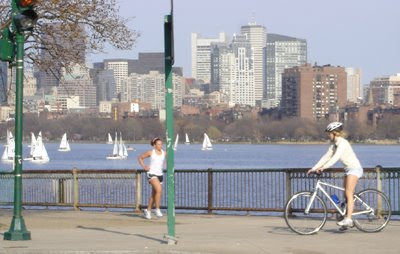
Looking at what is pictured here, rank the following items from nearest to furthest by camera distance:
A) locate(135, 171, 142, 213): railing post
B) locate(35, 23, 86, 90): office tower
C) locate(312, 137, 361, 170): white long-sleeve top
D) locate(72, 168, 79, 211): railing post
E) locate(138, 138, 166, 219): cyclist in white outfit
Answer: locate(312, 137, 361, 170): white long-sleeve top, locate(138, 138, 166, 219): cyclist in white outfit, locate(35, 23, 86, 90): office tower, locate(135, 171, 142, 213): railing post, locate(72, 168, 79, 211): railing post

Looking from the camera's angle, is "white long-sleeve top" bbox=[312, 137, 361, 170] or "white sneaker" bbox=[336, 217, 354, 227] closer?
"white sneaker" bbox=[336, 217, 354, 227]

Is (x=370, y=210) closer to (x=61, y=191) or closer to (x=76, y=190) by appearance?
(x=76, y=190)

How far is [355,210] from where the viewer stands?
19719mm

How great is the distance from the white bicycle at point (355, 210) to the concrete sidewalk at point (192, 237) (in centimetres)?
17

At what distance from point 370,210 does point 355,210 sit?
1.36 feet

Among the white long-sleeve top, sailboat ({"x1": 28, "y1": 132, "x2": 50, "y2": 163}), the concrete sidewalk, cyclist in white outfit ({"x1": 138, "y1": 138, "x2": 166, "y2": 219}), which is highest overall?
the white long-sleeve top

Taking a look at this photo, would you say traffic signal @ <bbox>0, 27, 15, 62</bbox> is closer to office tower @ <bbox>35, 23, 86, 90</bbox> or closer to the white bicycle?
the white bicycle

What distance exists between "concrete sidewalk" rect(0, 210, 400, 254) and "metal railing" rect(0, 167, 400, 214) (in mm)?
1448

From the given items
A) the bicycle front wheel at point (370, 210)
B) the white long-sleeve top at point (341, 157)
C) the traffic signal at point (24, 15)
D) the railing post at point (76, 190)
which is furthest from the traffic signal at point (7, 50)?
the railing post at point (76, 190)

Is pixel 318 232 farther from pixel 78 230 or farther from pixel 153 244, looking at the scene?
pixel 78 230

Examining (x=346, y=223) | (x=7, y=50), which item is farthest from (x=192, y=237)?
(x=7, y=50)

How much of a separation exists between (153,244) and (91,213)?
7907 millimetres

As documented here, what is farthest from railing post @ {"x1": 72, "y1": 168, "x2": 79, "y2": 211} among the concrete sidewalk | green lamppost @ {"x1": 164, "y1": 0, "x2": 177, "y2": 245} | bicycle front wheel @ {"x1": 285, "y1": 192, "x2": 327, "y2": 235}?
green lamppost @ {"x1": 164, "y1": 0, "x2": 177, "y2": 245}

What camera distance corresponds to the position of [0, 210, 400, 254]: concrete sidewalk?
17328 mm
